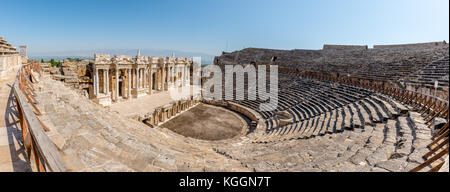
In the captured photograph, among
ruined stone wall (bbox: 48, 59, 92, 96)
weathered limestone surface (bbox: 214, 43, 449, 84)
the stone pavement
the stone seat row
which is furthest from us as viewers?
weathered limestone surface (bbox: 214, 43, 449, 84)

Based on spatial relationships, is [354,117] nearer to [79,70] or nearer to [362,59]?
[362,59]

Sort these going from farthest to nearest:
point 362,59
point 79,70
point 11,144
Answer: point 362,59
point 79,70
point 11,144

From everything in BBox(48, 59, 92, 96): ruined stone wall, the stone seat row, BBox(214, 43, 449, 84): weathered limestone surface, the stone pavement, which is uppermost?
BBox(214, 43, 449, 84): weathered limestone surface

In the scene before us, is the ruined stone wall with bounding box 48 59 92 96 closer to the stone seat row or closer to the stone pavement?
the stone pavement

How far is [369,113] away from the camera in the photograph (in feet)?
32.3

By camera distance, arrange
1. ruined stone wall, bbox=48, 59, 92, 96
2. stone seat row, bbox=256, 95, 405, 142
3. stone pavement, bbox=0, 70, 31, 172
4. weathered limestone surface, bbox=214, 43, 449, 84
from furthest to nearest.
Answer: weathered limestone surface, bbox=214, 43, 449, 84 < ruined stone wall, bbox=48, 59, 92, 96 < stone seat row, bbox=256, 95, 405, 142 < stone pavement, bbox=0, 70, 31, 172

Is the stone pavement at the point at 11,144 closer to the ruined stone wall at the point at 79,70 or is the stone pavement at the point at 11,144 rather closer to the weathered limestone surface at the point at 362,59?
the ruined stone wall at the point at 79,70

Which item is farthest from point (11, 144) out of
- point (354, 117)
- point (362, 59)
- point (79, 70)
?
point (362, 59)

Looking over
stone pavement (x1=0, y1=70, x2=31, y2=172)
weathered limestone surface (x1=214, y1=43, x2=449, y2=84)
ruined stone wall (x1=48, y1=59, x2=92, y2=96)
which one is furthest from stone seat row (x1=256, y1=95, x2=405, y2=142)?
ruined stone wall (x1=48, y1=59, x2=92, y2=96)

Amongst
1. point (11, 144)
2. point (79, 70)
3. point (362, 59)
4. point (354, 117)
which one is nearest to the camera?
point (11, 144)

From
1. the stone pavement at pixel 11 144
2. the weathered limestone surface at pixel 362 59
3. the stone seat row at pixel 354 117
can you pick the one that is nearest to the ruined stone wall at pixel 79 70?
the stone pavement at pixel 11 144
